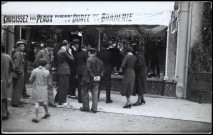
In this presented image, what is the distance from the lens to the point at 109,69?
1011 cm

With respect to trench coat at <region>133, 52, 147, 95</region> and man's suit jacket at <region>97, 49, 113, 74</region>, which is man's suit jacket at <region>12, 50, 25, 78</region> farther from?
trench coat at <region>133, 52, 147, 95</region>

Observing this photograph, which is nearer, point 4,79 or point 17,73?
point 4,79

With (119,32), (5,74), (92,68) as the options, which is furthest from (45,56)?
(119,32)

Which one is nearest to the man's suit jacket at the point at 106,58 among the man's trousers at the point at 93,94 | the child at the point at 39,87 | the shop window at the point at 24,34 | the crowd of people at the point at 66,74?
the crowd of people at the point at 66,74

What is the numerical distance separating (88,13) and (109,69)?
Answer: 2034mm

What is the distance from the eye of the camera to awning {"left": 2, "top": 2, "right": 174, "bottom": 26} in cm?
979

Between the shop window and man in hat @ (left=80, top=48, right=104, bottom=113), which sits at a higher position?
the shop window

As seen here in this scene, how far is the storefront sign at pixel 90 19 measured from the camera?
31.8 feet

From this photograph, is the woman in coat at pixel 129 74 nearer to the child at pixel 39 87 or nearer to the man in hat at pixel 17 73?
the child at pixel 39 87

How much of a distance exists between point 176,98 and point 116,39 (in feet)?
10.7

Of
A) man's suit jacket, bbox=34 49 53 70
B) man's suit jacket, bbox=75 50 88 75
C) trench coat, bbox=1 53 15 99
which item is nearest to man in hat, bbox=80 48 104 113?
man's suit jacket, bbox=75 50 88 75

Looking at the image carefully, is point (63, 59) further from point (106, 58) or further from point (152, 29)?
point (152, 29)

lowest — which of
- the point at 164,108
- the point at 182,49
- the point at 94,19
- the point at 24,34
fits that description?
the point at 164,108

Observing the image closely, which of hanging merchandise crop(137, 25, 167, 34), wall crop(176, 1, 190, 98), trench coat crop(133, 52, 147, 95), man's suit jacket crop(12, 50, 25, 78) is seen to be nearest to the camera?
man's suit jacket crop(12, 50, 25, 78)
